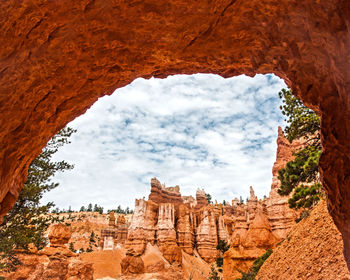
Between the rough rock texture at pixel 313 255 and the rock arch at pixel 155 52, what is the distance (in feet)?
18.5

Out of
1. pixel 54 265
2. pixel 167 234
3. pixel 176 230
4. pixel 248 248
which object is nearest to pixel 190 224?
pixel 176 230

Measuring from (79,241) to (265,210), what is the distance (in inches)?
2403

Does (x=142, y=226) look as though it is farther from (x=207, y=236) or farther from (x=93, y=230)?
(x=93, y=230)

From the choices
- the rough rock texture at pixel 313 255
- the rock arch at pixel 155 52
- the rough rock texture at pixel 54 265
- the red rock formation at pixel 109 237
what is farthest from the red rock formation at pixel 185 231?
the rock arch at pixel 155 52

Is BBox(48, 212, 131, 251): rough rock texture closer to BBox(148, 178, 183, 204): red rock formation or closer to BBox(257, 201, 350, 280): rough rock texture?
BBox(148, 178, 183, 204): red rock formation

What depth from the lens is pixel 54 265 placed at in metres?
23.2

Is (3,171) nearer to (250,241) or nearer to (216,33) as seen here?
(216,33)

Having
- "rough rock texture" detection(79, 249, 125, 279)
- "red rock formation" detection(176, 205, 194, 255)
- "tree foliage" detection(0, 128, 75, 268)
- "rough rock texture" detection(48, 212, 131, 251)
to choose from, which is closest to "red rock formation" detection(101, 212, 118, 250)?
"rough rock texture" detection(48, 212, 131, 251)

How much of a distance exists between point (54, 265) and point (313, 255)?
21.7m

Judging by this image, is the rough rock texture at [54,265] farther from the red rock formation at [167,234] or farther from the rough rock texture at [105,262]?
the red rock formation at [167,234]

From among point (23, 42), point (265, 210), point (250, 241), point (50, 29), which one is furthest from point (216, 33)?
point (265, 210)

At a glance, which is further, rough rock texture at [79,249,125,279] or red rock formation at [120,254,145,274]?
rough rock texture at [79,249,125,279]

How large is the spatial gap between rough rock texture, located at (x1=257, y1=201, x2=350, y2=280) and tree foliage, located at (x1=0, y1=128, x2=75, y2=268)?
14052mm

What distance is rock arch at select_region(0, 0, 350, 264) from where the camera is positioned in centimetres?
496
